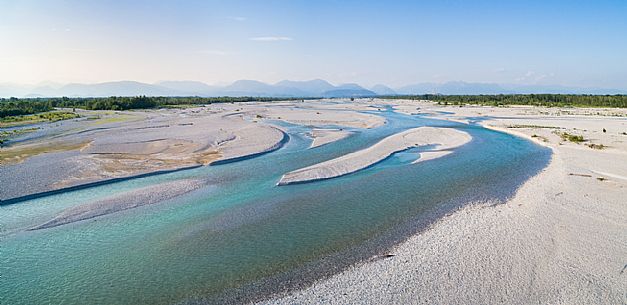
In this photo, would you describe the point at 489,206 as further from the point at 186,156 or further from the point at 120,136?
the point at 120,136

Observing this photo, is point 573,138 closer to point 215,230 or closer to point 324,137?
point 324,137

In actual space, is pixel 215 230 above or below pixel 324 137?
below

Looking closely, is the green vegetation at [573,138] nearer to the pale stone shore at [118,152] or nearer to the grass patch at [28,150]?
the pale stone shore at [118,152]

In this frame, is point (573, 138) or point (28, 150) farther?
point (573, 138)

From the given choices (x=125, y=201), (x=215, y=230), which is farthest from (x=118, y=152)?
(x=215, y=230)

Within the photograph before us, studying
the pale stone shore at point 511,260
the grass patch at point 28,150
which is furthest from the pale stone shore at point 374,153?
the grass patch at point 28,150

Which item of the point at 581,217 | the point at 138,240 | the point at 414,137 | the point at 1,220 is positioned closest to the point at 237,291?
the point at 138,240
